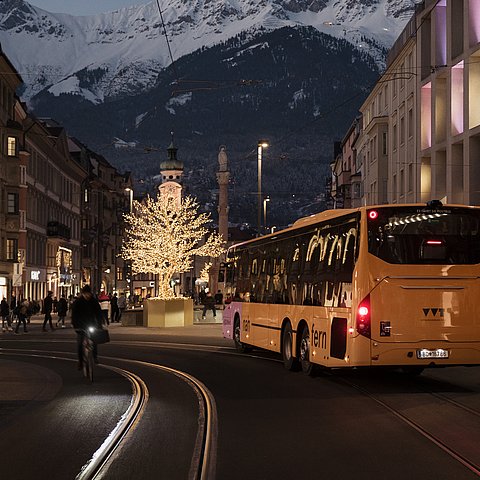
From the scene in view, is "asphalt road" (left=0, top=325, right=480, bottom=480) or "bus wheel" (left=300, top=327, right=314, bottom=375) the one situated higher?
A: "bus wheel" (left=300, top=327, right=314, bottom=375)

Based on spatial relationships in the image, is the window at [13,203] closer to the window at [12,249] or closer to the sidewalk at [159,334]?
the window at [12,249]

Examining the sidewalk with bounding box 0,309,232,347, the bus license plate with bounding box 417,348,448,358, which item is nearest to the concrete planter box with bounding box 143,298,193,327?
the sidewalk with bounding box 0,309,232,347

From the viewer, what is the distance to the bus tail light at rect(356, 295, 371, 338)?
17.5 metres

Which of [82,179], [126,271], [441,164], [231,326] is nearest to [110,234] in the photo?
[126,271]

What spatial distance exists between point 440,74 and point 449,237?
31.0 meters

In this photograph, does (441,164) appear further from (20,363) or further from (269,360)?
(20,363)

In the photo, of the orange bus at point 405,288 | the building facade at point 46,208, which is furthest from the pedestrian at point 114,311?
the orange bus at point 405,288

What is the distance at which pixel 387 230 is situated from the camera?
58.5 feet

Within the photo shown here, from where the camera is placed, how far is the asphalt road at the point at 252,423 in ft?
33.3

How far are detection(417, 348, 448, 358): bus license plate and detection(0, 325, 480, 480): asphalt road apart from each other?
616 millimetres

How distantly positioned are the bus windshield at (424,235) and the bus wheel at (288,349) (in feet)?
16.4

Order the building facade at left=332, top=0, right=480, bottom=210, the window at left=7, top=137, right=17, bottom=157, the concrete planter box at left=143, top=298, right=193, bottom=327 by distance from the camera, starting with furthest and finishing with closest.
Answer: the window at left=7, top=137, right=17, bottom=157 < the concrete planter box at left=143, top=298, right=193, bottom=327 < the building facade at left=332, top=0, right=480, bottom=210

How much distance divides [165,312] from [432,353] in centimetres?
3231

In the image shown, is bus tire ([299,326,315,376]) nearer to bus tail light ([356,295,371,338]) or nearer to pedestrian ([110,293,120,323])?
bus tail light ([356,295,371,338])
